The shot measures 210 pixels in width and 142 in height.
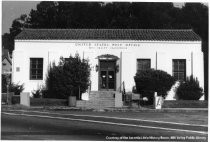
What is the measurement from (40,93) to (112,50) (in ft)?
18.4

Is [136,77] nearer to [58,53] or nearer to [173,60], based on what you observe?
[173,60]

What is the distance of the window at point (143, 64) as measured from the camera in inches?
1075

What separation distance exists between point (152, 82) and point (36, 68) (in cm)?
811

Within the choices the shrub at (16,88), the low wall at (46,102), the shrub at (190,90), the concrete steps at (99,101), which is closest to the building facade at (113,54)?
the shrub at (16,88)

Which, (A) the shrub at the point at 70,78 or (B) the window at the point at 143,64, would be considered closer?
(A) the shrub at the point at 70,78

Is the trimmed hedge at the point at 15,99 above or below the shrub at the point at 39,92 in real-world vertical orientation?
below

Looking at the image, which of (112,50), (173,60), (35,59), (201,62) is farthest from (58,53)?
(201,62)

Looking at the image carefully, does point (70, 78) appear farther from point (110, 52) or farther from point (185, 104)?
point (185, 104)

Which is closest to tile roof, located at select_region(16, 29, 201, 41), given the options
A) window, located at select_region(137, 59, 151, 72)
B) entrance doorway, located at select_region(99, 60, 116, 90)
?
window, located at select_region(137, 59, 151, 72)

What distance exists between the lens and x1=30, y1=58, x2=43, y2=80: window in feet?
89.8

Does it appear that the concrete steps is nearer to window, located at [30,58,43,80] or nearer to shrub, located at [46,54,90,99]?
shrub, located at [46,54,90,99]

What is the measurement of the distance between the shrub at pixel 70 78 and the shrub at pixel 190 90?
6247 mm

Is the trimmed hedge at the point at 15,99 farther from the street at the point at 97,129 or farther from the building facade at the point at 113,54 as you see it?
the street at the point at 97,129

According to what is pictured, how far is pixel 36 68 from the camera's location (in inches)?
1078
